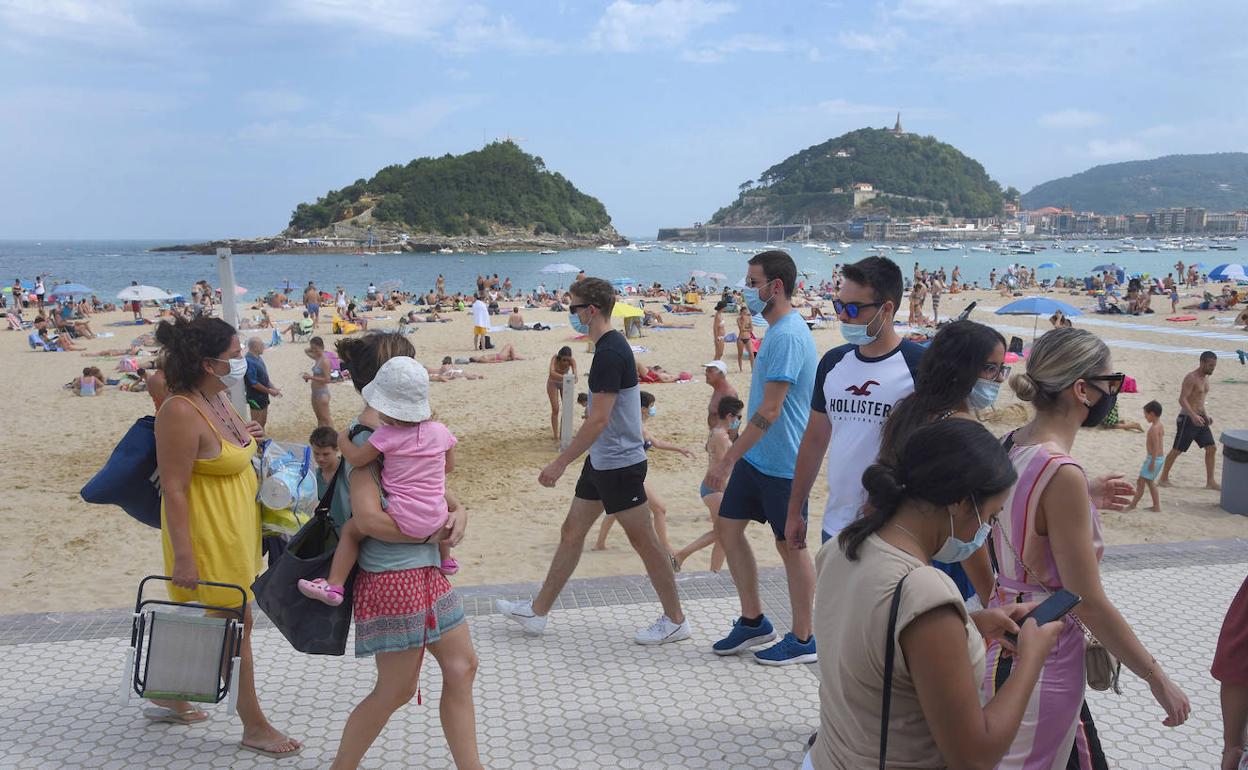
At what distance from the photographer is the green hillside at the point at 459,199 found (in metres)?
124

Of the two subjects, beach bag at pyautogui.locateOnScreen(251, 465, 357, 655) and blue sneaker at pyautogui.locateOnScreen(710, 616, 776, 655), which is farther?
blue sneaker at pyautogui.locateOnScreen(710, 616, 776, 655)

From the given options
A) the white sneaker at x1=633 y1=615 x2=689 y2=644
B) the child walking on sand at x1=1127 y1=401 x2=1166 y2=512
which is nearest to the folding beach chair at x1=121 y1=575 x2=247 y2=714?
the white sneaker at x1=633 y1=615 x2=689 y2=644

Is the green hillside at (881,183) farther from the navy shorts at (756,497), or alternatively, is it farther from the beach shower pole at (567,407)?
the navy shorts at (756,497)

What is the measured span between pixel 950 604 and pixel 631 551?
547 cm

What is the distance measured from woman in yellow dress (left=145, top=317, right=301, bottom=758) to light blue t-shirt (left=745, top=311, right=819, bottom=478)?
7.30 ft

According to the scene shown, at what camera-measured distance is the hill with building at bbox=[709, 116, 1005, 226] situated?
557 feet

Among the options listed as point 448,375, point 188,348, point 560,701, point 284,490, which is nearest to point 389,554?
point 284,490

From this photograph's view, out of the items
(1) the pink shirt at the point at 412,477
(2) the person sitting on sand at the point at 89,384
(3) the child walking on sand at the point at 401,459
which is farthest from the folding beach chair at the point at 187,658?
(2) the person sitting on sand at the point at 89,384

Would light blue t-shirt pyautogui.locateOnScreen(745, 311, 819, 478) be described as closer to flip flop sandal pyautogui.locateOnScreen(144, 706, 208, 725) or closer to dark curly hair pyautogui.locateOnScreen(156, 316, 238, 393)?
dark curly hair pyautogui.locateOnScreen(156, 316, 238, 393)

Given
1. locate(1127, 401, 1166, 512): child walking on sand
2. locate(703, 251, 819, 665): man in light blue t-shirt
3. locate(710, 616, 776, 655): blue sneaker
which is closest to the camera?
locate(703, 251, 819, 665): man in light blue t-shirt

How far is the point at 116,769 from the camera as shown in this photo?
10.8 ft

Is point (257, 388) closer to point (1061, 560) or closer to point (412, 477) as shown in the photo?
point (412, 477)

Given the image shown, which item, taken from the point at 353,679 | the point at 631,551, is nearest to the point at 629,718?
the point at 353,679

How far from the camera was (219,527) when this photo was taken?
3242 millimetres
